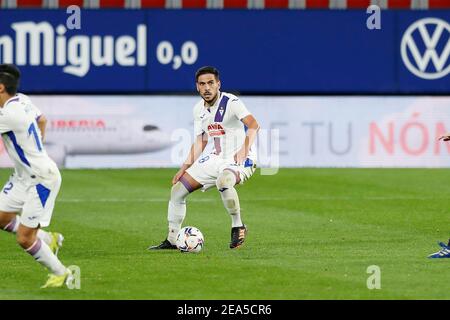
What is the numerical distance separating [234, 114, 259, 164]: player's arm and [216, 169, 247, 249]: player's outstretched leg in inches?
10.5

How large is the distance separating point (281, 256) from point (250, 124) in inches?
57.7

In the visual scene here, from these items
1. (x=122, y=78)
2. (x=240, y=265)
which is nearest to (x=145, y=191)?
(x=122, y=78)

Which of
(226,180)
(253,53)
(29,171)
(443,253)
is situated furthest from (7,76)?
(253,53)

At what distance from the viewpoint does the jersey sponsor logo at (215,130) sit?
47.7 feet

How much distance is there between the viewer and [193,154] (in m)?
14.5

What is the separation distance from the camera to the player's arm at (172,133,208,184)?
47.4 ft

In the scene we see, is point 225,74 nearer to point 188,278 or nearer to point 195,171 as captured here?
point 195,171

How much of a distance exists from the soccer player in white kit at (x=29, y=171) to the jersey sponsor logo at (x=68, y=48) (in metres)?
18.0

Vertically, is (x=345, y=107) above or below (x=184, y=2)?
below

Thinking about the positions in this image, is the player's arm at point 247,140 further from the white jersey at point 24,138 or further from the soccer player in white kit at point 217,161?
the white jersey at point 24,138

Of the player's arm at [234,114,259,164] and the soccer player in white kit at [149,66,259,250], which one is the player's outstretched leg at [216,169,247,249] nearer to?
the soccer player in white kit at [149,66,259,250]

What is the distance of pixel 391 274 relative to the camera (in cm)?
1205

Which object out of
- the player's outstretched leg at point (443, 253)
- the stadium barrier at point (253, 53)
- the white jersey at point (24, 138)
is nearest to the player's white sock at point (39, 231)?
the white jersey at point (24, 138)

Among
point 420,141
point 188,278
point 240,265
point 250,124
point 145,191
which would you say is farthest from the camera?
point 420,141
